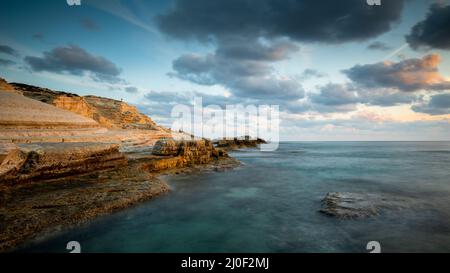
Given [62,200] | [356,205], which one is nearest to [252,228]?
[356,205]

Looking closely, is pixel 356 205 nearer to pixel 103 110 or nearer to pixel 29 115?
pixel 29 115

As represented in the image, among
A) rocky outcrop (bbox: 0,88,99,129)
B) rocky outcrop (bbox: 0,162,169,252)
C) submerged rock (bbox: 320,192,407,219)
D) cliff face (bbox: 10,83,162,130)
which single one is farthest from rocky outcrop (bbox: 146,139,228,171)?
cliff face (bbox: 10,83,162,130)

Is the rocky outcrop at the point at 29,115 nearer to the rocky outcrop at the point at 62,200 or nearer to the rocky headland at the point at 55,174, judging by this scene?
the rocky headland at the point at 55,174

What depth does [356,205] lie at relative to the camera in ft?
32.4

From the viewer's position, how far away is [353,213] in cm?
886

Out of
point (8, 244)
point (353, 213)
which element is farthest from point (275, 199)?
point (8, 244)

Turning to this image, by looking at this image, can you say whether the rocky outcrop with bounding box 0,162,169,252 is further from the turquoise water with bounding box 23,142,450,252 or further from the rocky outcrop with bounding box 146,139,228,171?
the rocky outcrop with bounding box 146,139,228,171

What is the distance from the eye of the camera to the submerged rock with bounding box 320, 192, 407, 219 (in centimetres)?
891

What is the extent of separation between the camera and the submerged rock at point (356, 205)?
891 centimetres

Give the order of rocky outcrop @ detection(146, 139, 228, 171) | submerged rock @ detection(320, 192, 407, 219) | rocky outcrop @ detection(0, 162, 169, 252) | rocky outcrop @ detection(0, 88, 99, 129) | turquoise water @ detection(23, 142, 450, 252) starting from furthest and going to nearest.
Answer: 1. rocky outcrop @ detection(146, 139, 228, 171)
2. rocky outcrop @ detection(0, 88, 99, 129)
3. submerged rock @ detection(320, 192, 407, 219)
4. turquoise water @ detection(23, 142, 450, 252)
5. rocky outcrop @ detection(0, 162, 169, 252)
